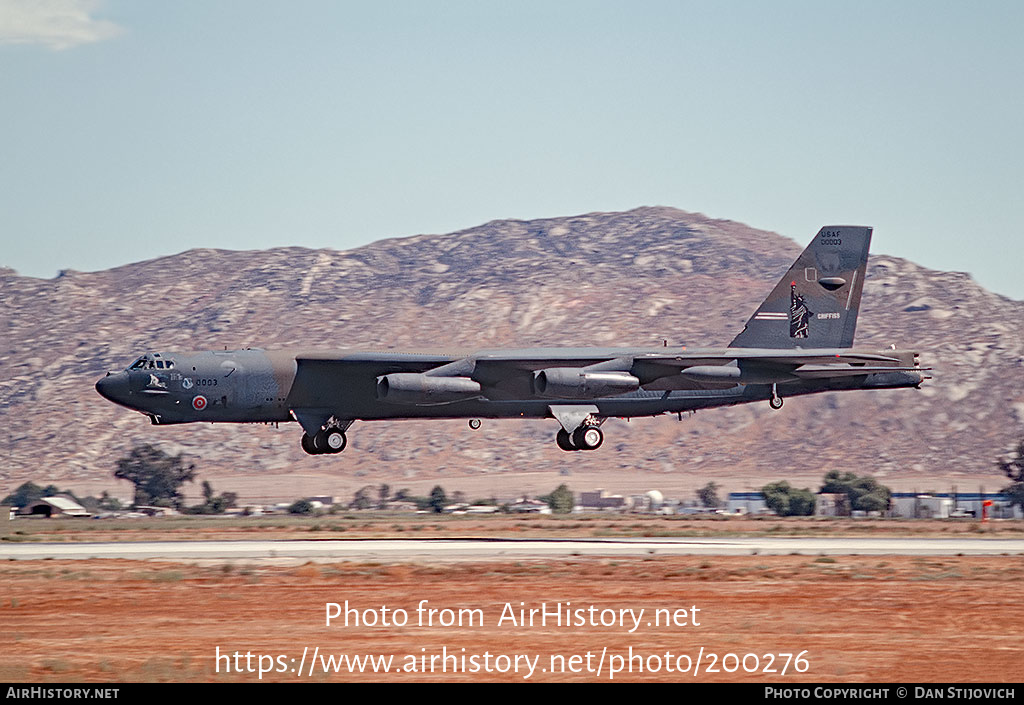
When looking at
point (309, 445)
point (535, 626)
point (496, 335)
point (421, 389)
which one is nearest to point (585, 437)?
point (421, 389)

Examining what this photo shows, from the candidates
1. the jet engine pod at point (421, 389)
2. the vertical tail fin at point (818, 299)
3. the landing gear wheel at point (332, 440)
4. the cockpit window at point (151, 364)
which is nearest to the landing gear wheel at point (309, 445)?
the landing gear wheel at point (332, 440)

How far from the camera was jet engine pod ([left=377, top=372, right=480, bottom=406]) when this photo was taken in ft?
125

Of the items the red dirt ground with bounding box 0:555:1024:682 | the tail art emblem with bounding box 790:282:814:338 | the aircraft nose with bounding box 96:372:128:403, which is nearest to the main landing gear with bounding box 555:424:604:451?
the tail art emblem with bounding box 790:282:814:338

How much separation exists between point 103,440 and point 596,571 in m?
103

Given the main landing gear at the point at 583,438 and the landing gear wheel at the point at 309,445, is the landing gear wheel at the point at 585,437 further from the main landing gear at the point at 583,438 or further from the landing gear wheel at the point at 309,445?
the landing gear wheel at the point at 309,445

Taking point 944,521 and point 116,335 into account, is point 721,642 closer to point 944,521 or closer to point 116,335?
point 944,521

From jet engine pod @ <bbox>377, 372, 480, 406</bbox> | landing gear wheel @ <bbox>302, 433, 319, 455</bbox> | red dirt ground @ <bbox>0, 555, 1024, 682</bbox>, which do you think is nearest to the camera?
red dirt ground @ <bbox>0, 555, 1024, 682</bbox>

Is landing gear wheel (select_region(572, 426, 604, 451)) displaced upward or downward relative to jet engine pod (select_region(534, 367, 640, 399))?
downward

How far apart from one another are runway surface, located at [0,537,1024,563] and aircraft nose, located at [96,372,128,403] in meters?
4.99

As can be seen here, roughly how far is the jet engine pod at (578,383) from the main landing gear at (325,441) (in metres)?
5.92

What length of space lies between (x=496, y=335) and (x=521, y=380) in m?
109

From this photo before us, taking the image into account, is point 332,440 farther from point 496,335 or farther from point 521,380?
point 496,335

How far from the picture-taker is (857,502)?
74938 millimetres

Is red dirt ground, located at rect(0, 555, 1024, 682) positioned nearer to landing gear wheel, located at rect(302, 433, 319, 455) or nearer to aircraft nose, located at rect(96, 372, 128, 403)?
aircraft nose, located at rect(96, 372, 128, 403)
